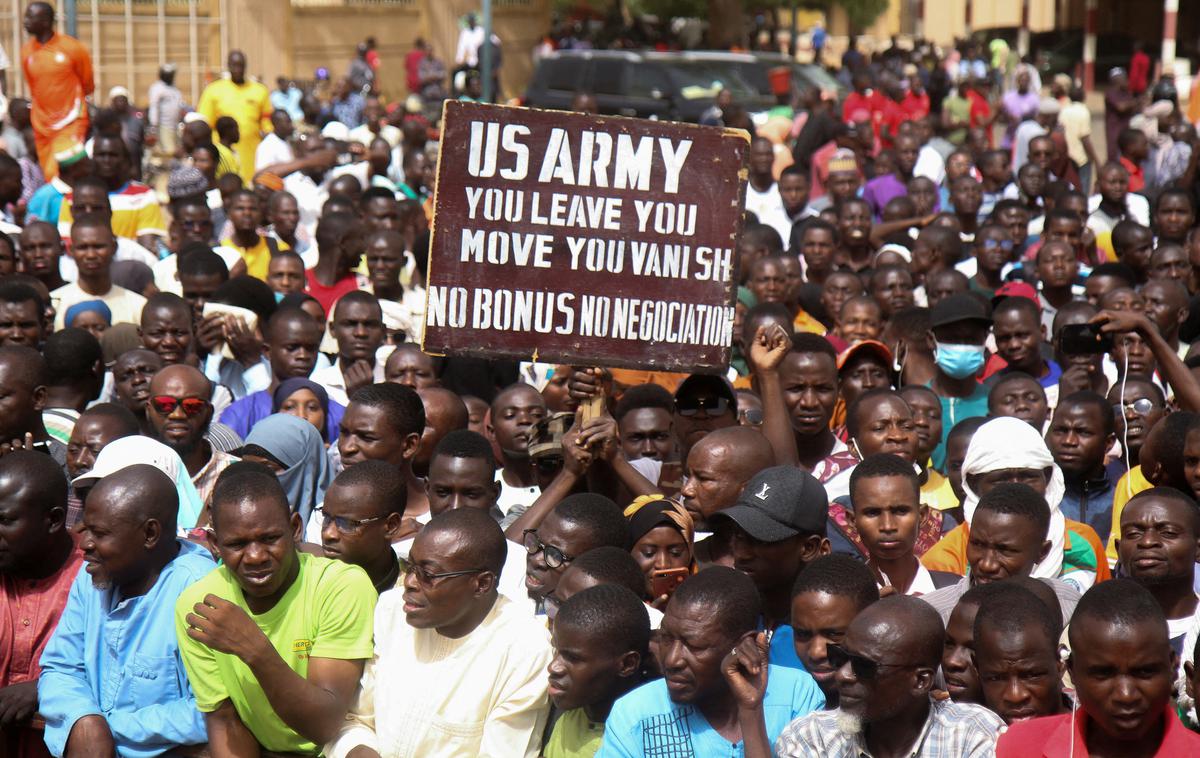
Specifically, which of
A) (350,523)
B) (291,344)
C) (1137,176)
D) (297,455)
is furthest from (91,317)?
(1137,176)

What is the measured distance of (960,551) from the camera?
5.75m

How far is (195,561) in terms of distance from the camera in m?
4.89

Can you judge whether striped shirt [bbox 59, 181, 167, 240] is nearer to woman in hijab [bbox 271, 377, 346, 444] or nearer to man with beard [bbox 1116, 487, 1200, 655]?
woman in hijab [bbox 271, 377, 346, 444]

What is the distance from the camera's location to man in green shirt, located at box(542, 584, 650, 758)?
4.41 meters

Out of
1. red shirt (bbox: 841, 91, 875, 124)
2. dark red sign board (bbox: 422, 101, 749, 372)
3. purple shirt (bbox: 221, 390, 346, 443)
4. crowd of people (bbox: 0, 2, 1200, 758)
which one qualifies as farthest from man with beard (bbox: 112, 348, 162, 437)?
red shirt (bbox: 841, 91, 875, 124)

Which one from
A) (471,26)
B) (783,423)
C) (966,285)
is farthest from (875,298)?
(471,26)

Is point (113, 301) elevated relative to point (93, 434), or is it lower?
elevated

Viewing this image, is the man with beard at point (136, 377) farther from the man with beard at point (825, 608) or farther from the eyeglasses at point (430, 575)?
the man with beard at point (825, 608)

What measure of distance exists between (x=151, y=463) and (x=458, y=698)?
163 centimetres

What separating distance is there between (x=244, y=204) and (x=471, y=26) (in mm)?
20723

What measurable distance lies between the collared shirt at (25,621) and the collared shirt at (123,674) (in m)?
0.21

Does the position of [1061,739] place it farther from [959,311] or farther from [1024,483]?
[959,311]

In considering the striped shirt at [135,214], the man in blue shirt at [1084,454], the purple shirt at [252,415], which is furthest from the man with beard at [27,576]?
the striped shirt at [135,214]

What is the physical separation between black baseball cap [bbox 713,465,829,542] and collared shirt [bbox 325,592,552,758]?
2.54ft
